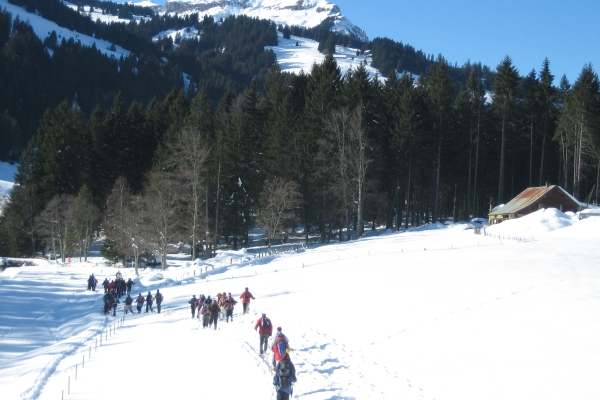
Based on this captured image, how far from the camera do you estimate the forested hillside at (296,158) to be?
4147cm

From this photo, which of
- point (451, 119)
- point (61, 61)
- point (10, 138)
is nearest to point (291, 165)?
point (451, 119)

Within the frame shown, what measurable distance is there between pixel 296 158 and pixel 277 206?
6763mm

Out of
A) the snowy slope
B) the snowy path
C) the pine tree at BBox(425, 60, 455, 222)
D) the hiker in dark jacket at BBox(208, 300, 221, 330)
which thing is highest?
the snowy slope

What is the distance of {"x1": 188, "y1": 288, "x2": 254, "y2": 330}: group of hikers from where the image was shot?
19703 millimetres

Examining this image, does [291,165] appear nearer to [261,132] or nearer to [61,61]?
[261,132]

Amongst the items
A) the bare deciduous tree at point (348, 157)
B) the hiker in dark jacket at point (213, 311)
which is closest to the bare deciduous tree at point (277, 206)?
the bare deciduous tree at point (348, 157)

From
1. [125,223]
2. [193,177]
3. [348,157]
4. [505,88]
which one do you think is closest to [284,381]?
[193,177]

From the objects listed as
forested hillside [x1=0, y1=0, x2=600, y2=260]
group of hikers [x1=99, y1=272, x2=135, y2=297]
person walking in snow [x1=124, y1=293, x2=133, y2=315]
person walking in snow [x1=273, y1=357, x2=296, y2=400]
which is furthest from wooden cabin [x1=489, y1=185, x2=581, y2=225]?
person walking in snow [x1=273, y1=357, x2=296, y2=400]

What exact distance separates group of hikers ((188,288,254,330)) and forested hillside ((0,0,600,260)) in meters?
17.5

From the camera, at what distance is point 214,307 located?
19.6 metres

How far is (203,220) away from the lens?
41062 millimetres

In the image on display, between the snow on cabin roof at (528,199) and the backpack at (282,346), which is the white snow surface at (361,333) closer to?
the backpack at (282,346)

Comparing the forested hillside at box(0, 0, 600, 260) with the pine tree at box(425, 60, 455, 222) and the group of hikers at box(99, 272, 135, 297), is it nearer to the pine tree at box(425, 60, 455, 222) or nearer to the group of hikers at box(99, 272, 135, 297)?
the pine tree at box(425, 60, 455, 222)

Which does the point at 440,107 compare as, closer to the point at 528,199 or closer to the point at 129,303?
the point at 528,199
